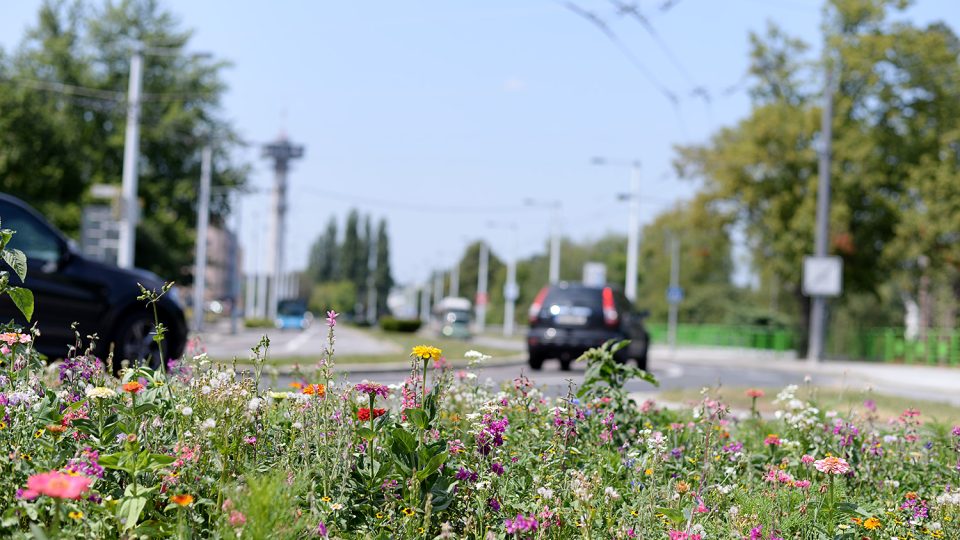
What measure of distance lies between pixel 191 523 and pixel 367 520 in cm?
61

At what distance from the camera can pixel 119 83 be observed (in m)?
47.7

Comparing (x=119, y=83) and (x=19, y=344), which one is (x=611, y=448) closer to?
(x=19, y=344)

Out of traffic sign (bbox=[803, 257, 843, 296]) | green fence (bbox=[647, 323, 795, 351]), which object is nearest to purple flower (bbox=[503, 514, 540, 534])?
traffic sign (bbox=[803, 257, 843, 296])

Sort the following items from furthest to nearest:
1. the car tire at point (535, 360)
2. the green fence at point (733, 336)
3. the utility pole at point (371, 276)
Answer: the utility pole at point (371, 276), the green fence at point (733, 336), the car tire at point (535, 360)

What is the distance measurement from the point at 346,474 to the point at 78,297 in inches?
317

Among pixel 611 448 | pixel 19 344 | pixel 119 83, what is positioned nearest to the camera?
pixel 19 344

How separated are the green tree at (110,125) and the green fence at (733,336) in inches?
1051

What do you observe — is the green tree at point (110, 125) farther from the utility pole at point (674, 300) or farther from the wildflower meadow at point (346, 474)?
the wildflower meadow at point (346, 474)

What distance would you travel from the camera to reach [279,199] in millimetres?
125875

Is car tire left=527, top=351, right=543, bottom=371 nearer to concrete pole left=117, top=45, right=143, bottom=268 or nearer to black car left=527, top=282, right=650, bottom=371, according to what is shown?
black car left=527, top=282, right=650, bottom=371

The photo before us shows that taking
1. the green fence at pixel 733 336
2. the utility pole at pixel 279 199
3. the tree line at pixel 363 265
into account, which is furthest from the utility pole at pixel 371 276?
the green fence at pixel 733 336

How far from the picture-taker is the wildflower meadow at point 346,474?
3166 millimetres

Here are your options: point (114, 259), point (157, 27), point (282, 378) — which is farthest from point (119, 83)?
point (282, 378)

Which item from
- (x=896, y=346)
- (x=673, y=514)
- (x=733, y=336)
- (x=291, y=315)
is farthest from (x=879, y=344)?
(x=673, y=514)
